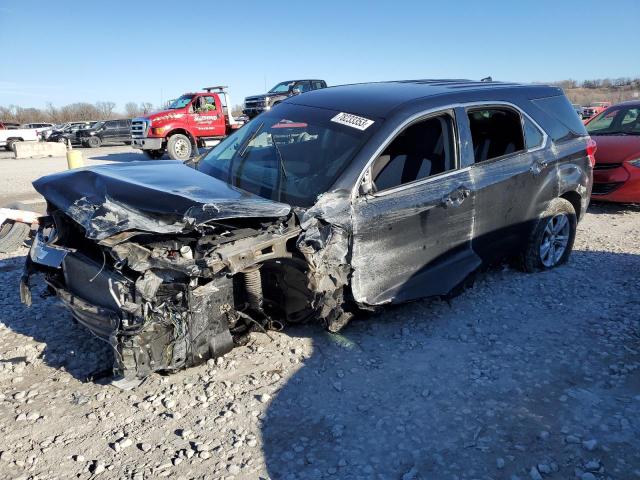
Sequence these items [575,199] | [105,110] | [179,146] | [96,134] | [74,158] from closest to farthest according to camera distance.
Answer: [575,199]
[74,158]
[179,146]
[96,134]
[105,110]

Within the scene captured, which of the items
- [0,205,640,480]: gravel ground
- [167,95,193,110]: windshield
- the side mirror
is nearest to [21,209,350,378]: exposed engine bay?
[0,205,640,480]: gravel ground

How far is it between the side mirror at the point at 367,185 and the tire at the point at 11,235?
384 cm

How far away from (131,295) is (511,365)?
8.41ft

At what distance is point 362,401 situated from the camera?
3.11 meters

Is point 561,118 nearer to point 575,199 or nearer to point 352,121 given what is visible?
point 575,199

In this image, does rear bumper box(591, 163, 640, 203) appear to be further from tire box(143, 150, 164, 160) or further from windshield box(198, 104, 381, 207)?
tire box(143, 150, 164, 160)

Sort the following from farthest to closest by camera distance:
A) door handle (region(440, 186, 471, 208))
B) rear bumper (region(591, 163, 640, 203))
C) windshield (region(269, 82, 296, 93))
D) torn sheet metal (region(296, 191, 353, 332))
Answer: windshield (region(269, 82, 296, 93))
rear bumper (region(591, 163, 640, 203))
door handle (region(440, 186, 471, 208))
torn sheet metal (region(296, 191, 353, 332))

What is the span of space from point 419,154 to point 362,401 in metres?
1.99

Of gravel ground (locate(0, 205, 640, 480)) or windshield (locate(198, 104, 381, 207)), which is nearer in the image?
gravel ground (locate(0, 205, 640, 480))

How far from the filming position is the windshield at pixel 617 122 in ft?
27.6

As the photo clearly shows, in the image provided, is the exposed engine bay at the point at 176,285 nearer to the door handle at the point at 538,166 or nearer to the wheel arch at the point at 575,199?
the door handle at the point at 538,166

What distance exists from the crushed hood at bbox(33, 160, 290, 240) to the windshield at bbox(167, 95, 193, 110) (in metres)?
14.2

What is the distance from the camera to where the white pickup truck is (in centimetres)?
2495

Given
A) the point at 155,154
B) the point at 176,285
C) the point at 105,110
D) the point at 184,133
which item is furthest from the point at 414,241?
the point at 105,110
